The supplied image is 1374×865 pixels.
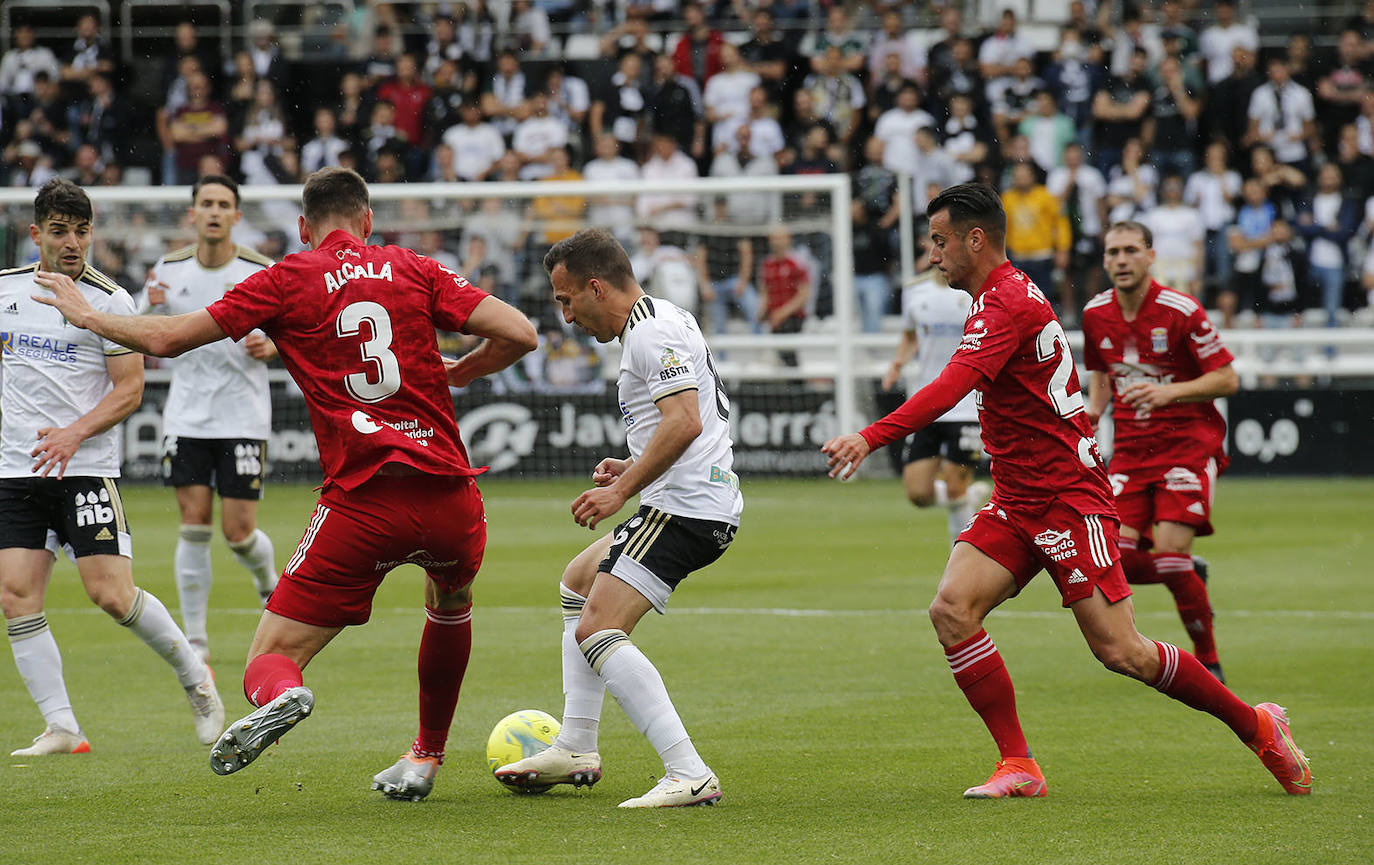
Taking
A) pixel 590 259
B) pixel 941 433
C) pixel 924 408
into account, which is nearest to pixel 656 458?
pixel 590 259

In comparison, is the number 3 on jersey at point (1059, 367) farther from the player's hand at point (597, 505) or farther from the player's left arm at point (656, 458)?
Answer: the player's hand at point (597, 505)

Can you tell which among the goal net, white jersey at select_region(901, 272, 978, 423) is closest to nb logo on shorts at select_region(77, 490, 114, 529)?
white jersey at select_region(901, 272, 978, 423)

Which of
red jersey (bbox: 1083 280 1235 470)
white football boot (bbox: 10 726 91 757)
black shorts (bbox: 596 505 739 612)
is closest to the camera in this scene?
black shorts (bbox: 596 505 739 612)

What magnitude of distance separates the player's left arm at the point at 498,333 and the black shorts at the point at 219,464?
433cm

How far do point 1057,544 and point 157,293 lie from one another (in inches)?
241

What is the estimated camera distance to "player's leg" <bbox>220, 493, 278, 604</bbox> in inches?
393

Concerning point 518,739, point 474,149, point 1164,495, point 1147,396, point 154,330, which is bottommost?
point 518,739

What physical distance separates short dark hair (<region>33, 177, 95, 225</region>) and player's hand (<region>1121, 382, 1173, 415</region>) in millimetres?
4821

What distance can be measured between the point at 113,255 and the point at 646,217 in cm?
611

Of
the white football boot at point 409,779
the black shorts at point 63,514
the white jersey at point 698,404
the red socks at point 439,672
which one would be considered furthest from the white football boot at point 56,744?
the white jersey at point 698,404

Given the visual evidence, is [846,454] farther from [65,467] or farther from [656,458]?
[65,467]

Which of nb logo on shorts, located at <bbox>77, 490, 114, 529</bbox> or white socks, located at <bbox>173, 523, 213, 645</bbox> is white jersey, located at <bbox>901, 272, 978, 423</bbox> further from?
nb logo on shorts, located at <bbox>77, 490, 114, 529</bbox>

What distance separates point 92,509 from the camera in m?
7.22

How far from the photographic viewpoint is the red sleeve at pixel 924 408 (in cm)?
559
